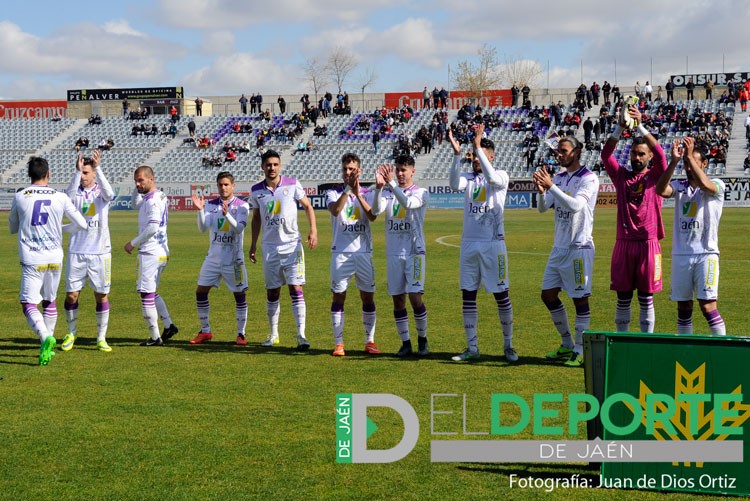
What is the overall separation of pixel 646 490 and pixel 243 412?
358cm

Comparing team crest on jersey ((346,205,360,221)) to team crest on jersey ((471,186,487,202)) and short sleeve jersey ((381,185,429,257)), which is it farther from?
team crest on jersey ((471,186,487,202))

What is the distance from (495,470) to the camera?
598 centimetres

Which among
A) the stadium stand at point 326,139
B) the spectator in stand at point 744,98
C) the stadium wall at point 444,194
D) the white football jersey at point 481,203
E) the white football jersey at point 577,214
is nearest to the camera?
the white football jersey at point 577,214

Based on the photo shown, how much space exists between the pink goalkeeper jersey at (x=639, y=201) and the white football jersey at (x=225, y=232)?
4.91 metres

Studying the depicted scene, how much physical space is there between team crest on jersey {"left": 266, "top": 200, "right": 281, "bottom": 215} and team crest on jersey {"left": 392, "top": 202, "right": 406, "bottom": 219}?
1.61 meters

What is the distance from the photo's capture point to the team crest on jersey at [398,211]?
1005cm

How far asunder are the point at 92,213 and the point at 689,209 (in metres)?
7.29

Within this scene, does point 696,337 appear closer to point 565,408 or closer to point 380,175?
point 565,408

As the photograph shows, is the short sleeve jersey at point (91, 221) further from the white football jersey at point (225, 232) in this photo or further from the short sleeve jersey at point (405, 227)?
the short sleeve jersey at point (405, 227)

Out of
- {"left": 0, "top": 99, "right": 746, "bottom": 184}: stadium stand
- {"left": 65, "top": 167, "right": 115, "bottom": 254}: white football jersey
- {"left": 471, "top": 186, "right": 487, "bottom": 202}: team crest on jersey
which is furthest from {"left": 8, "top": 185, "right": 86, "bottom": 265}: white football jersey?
{"left": 0, "top": 99, "right": 746, "bottom": 184}: stadium stand

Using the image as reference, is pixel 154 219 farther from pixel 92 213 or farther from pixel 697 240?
pixel 697 240

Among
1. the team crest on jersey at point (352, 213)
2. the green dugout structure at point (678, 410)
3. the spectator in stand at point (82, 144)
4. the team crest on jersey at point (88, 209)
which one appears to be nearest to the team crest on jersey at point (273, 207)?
the team crest on jersey at point (352, 213)

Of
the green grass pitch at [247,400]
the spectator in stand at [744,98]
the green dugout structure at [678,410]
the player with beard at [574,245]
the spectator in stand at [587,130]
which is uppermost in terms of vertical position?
the spectator in stand at [744,98]

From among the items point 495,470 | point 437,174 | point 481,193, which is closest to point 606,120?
point 437,174
